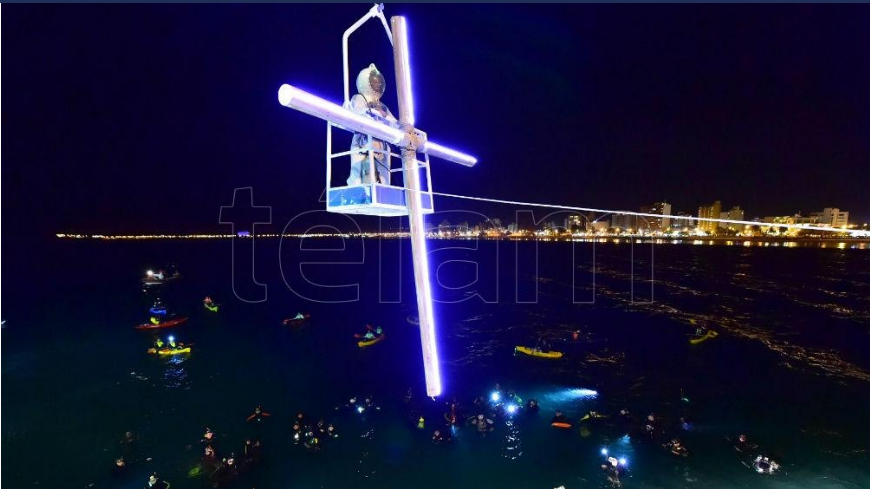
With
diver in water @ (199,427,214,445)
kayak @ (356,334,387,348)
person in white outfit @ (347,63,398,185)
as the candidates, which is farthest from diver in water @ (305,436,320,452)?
person in white outfit @ (347,63,398,185)

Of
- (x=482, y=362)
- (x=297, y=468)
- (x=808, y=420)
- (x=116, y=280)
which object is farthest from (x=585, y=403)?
(x=116, y=280)

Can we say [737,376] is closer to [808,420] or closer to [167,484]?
[808,420]

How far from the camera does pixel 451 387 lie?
29500mm

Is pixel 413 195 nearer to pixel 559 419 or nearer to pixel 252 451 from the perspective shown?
pixel 252 451

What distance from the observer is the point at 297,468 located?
20.0 metres

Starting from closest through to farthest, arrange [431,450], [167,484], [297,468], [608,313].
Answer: [167,484] < [297,468] < [431,450] < [608,313]

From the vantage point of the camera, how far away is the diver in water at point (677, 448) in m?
20.9

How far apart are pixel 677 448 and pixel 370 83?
25.6 metres

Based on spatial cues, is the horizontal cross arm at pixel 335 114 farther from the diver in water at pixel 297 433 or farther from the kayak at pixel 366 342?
the kayak at pixel 366 342

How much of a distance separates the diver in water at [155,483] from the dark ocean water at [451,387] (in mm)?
829

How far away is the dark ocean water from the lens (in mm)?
19969

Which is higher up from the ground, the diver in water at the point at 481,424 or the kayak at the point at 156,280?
the kayak at the point at 156,280

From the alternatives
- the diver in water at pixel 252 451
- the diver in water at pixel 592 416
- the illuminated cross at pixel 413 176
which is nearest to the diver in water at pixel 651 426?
the diver in water at pixel 592 416

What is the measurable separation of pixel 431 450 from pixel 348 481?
4.88 metres
